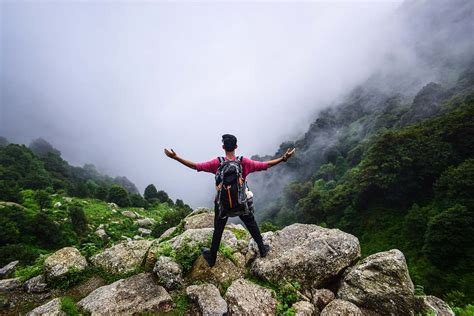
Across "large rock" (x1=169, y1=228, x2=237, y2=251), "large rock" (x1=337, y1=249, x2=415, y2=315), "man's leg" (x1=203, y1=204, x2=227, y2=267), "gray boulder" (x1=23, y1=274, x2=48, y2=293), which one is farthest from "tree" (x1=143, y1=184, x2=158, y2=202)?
"large rock" (x1=337, y1=249, x2=415, y2=315)

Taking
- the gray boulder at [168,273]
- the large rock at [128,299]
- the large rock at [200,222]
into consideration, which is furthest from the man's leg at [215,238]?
the large rock at [200,222]

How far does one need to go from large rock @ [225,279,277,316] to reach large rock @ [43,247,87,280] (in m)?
4.98

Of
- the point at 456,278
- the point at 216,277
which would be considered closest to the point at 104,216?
the point at 216,277

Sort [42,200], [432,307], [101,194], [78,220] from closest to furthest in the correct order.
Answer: [432,307] → [78,220] → [42,200] → [101,194]

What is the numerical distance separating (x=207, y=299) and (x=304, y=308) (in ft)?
7.60

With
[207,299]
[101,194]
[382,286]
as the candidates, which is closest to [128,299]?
[207,299]

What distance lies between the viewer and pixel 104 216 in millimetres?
33438

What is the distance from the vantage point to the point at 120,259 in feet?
25.8

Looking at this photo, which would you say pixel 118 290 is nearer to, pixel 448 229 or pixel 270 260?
pixel 270 260

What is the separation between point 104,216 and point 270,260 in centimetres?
3321

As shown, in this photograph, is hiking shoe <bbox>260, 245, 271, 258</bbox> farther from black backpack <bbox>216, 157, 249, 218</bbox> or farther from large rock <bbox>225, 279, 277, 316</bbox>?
black backpack <bbox>216, 157, 249, 218</bbox>

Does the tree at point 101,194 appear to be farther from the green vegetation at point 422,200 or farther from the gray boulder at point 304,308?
the gray boulder at point 304,308

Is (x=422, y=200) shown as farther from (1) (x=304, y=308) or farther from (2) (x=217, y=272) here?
(2) (x=217, y=272)

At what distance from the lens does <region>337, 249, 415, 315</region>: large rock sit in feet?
18.6
